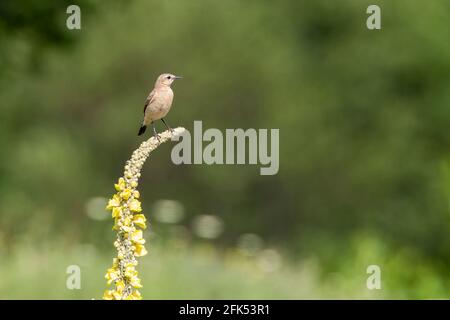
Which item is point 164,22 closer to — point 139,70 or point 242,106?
point 139,70

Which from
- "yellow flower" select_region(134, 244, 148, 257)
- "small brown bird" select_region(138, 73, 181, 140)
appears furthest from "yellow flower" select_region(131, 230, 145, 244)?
"small brown bird" select_region(138, 73, 181, 140)

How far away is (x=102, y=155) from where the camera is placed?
1226 inches

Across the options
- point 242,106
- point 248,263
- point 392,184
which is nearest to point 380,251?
point 248,263

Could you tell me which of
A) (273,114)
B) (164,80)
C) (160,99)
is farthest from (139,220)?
(273,114)

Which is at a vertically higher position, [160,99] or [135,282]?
[160,99]

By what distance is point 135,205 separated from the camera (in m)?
3.49

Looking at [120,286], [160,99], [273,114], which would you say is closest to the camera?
[120,286]

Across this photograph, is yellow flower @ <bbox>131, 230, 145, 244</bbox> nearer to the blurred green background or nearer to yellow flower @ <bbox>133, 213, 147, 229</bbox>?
yellow flower @ <bbox>133, 213, 147, 229</bbox>

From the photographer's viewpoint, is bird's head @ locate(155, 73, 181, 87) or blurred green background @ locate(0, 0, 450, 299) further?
blurred green background @ locate(0, 0, 450, 299)

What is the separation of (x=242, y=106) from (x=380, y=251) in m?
15.4

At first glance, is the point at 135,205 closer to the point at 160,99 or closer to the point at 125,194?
the point at 125,194

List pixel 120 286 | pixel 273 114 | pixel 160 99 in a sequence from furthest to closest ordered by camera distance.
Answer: pixel 273 114, pixel 160 99, pixel 120 286

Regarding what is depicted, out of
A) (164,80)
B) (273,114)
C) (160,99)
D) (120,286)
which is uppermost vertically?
(273,114)

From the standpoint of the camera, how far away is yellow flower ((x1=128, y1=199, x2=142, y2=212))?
137 inches
